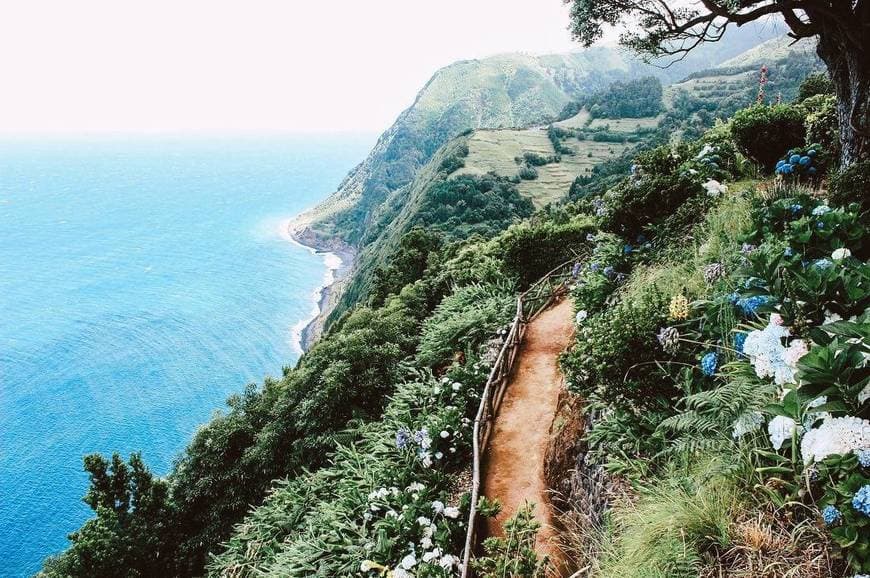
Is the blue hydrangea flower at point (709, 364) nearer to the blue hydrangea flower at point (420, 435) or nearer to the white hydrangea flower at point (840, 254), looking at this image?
the white hydrangea flower at point (840, 254)

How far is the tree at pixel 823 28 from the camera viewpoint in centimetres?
677

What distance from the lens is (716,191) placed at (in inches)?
325

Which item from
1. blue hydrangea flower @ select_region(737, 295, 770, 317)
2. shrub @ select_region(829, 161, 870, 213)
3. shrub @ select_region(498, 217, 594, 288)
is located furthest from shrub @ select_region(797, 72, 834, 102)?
blue hydrangea flower @ select_region(737, 295, 770, 317)

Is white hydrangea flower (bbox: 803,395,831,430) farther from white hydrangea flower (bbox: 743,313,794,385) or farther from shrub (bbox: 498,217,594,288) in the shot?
shrub (bbox: 498,217,594,288)

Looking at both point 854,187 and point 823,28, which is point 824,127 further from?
point 854,187

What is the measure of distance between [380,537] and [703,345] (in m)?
4.32

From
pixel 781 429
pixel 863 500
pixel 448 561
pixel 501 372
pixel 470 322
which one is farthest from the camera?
pixel 470 322

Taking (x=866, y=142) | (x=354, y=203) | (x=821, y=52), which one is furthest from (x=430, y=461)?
(x=354, y=203)

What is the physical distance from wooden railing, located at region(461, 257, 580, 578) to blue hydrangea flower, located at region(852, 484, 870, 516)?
355 cm

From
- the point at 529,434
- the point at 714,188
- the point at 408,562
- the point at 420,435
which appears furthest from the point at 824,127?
the point at 408,562

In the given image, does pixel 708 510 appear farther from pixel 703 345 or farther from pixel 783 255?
pixel 783 255

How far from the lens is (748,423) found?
350 centimetres

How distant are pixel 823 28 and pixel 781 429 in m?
7.10

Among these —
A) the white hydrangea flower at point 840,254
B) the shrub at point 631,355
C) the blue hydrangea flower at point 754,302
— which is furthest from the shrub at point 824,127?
the blue hydrangea flower at point 754,302
